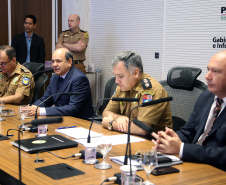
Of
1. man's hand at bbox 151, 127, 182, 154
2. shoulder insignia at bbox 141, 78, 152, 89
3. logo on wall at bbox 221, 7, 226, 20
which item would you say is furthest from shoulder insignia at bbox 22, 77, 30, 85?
logo on wall at bbox 221, 7, 226, 20

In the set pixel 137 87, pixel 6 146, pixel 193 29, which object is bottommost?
pixel 6 146

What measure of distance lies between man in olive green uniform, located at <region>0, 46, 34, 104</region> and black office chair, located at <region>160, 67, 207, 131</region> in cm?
175

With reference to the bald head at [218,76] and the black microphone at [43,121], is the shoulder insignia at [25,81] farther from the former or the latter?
the black microphone at [43,121]

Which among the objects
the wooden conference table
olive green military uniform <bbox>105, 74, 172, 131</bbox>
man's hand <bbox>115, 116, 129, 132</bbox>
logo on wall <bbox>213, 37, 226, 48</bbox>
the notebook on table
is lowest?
the wooden conference table

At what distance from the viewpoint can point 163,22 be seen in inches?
221

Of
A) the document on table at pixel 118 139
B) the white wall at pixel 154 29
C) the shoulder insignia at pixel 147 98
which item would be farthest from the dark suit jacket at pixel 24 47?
the document on table at pixel 118 139

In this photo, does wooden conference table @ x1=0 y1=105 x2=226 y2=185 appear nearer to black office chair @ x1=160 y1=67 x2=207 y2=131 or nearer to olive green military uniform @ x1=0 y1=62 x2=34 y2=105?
black office chair @ x1=160 y1=67 x2=207 y2=131

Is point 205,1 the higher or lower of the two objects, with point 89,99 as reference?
higher

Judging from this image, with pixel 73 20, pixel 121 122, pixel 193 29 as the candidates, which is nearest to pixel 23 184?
pixel 121 122

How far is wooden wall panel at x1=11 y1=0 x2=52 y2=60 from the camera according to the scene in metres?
6.74

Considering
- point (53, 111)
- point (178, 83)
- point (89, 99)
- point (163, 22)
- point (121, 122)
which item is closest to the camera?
point (121, 122)

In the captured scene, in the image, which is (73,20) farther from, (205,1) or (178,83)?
(178,83)

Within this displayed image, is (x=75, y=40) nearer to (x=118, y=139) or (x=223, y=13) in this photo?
(x=223, y=13)

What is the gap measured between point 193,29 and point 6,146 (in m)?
3.69
